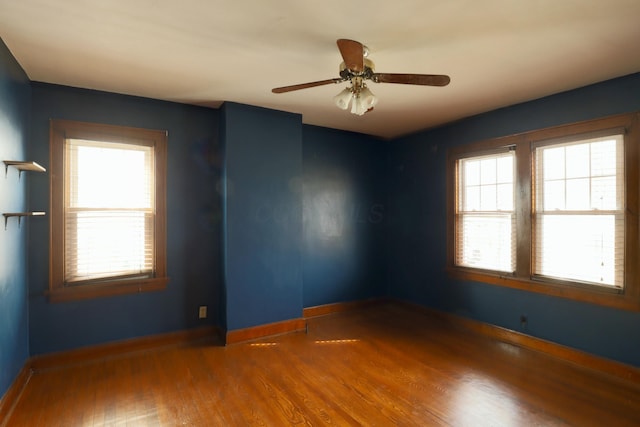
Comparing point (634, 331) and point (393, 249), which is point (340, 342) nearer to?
point (393, 249)

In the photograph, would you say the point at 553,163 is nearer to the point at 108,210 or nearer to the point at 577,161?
the point at 577,161

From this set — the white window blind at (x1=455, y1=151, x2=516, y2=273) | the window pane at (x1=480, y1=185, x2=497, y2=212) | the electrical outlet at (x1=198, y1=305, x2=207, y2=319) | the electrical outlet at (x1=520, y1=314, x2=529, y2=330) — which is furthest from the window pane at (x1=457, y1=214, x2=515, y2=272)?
the electrical outlet at (x1=198, y1=305, x2=207, y2=319)

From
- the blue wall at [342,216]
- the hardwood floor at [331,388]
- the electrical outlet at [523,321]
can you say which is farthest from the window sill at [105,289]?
the electrical outlet at [523,321]

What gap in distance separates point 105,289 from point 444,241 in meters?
3.88

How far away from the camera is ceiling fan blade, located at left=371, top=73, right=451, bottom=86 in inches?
75.1

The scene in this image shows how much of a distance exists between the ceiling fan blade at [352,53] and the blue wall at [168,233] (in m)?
2.16

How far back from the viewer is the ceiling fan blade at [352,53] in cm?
177

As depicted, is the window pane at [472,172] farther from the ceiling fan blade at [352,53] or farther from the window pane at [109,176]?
the window pane at [109,176]

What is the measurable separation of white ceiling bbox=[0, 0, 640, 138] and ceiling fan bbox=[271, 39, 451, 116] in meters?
0.22

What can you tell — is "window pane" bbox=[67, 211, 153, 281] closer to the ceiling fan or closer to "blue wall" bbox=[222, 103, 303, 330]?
"blue wall" bbox=[222, 103, 303, 330]

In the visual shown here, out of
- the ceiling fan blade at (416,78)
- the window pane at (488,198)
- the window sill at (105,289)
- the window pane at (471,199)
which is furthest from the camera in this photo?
the window pane at (471,199)

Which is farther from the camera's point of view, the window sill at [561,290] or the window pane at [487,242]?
the window pane at [487,242]

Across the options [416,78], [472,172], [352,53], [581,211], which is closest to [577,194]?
Result: [581,211]

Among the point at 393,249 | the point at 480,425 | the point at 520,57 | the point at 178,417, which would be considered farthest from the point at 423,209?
the point at 178,417
